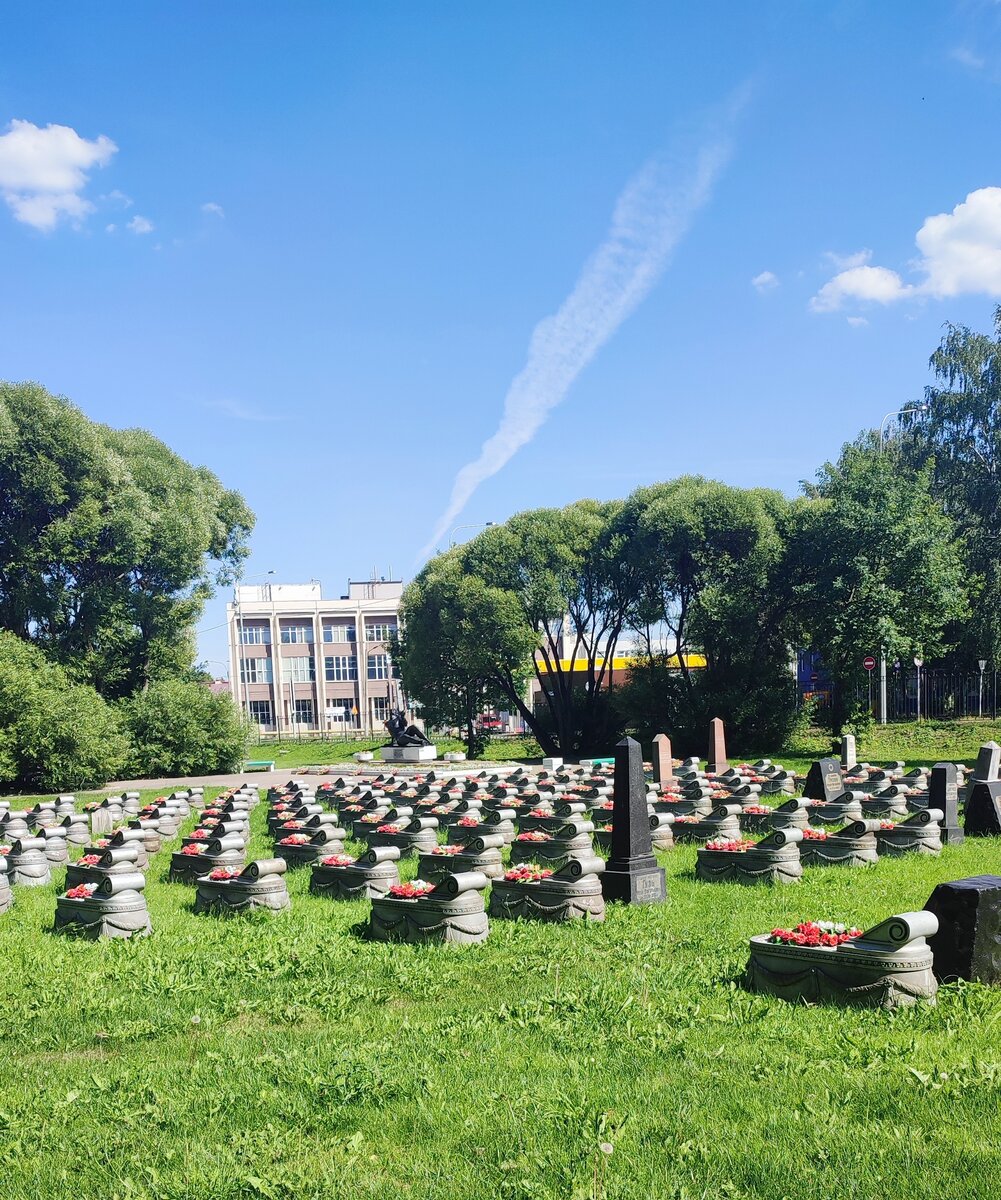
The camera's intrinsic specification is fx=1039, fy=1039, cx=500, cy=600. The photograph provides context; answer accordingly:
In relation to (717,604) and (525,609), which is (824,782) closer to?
(717,604)

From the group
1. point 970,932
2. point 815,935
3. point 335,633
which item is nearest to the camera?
point 970,932

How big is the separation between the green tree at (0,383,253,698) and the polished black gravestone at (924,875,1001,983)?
31.7 m

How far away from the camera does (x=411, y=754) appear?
3769cm

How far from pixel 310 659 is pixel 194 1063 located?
278 feet

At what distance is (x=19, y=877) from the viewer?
1472 cm

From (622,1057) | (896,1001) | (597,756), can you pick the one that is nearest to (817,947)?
(896,1001)

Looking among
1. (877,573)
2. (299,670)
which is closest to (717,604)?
(877,573)

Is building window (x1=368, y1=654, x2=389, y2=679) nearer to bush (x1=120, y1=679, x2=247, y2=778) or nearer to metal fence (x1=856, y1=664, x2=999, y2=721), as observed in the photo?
bush (x1=120, y1=679, x2=247, y2=778)

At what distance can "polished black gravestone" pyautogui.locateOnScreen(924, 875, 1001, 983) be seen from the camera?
713 cm

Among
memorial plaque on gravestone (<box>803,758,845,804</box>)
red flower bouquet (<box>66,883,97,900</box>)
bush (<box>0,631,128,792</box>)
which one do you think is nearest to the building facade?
bush (<box>0,631,128,792</box>)

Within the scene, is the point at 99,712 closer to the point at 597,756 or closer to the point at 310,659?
Result: the point at 597,756

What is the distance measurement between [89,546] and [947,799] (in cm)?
2869

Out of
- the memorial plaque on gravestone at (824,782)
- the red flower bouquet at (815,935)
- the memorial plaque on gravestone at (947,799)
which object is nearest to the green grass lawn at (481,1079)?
the red flower bouquet at (815,935)

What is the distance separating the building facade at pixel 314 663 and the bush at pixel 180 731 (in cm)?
5195
